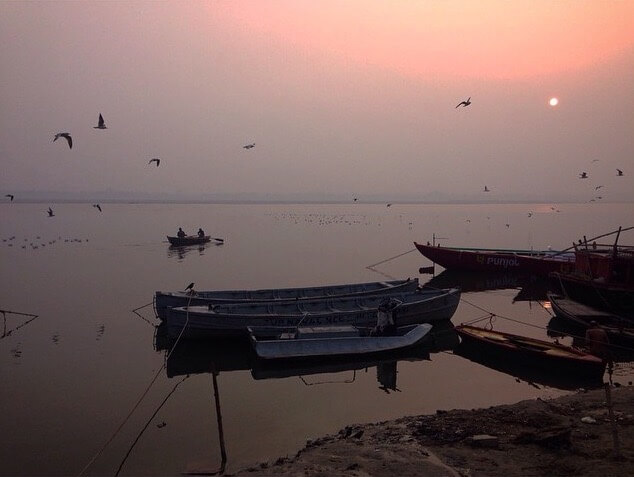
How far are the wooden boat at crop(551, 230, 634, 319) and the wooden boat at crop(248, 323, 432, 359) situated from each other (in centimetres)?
867

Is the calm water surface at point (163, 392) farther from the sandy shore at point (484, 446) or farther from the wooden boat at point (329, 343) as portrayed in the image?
the sandy shore at point (484, 446)

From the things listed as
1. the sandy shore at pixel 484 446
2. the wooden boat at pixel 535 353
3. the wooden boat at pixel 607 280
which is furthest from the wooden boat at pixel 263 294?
the sandy shore at pixel 484 446

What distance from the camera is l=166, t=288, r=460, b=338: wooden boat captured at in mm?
19812

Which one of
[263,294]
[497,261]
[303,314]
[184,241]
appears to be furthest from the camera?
[184,241]

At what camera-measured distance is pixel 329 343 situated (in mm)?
17531

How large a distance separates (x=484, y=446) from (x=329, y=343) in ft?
26.8

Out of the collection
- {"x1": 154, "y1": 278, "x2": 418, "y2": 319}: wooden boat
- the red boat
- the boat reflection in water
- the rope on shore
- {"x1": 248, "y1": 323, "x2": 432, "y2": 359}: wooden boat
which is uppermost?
the red boat

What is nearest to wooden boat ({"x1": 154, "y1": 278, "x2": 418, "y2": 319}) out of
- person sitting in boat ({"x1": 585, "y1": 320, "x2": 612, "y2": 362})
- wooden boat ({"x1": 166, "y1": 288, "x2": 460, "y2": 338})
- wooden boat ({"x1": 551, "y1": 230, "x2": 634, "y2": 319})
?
wooden boat ({"x1": 166, "y1": 288, "x2": 460, "y2": 338})

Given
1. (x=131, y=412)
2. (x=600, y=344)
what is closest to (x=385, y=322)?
(x=600, y=344)

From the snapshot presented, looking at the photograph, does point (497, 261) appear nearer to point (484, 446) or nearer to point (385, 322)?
point (385, 322)

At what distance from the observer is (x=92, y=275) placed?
41.1 m

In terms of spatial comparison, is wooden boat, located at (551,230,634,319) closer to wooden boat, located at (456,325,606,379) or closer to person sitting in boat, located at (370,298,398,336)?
wooden boat, located at (456,325,606,379)

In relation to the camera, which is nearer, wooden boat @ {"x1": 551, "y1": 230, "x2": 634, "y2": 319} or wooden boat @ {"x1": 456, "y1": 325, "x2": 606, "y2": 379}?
wooden boat @ {"x1": 456, "y1": 325, "x2": 606, "y2": 379}

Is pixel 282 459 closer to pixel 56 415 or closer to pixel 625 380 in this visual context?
pixel 56 415
